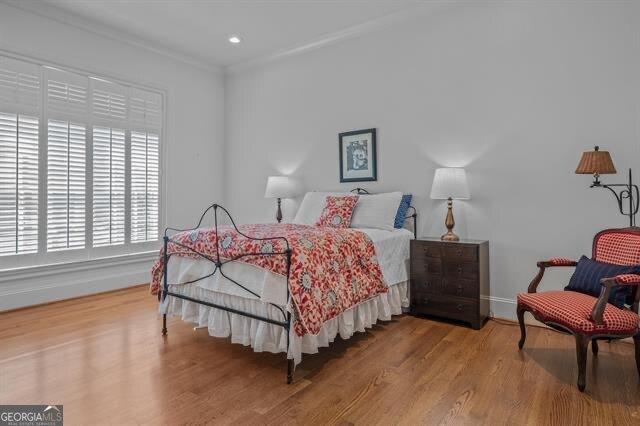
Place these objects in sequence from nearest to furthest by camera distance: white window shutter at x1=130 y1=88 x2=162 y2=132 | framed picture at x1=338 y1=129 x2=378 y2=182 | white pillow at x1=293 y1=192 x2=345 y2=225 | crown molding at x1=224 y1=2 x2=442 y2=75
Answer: crown molding at x1=224 y1=2 x2=442 y2=75, white pillow at x1=293 y1=192 x2=345 y2=225, framed picture at x1=338 y1=129 x2=378 y2=182, white window shutter at x1=130 y1=88 x2=162 y2=132

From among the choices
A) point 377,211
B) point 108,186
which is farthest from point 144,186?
point 377,211

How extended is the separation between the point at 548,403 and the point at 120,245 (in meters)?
4.42

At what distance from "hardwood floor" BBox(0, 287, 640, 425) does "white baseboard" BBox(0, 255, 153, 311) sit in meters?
0.56

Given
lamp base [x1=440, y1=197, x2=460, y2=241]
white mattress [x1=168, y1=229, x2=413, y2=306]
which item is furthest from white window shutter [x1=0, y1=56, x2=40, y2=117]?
lamp base [x1=440, y1=197, x2=460, y2=241]

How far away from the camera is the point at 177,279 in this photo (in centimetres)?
295

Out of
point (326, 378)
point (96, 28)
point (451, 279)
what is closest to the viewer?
point (326, 378)

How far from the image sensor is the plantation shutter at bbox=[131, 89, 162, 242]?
4.62 meters

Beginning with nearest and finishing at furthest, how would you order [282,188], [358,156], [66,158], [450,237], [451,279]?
[451,279]
[450,237]
[66,158]
[358,156]
[282,188]

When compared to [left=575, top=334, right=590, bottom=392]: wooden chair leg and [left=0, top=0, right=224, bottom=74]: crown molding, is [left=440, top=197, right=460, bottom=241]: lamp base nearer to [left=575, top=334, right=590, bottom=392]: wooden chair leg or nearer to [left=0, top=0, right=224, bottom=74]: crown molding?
[left=575, top=334, right=590, bottom=392]: wooden chair leg

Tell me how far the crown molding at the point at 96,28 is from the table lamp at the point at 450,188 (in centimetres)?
377

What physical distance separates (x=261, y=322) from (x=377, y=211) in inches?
69.0

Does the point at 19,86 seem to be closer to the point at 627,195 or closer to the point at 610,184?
the point at 610,184

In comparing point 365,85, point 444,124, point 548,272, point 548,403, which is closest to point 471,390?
point 548,403

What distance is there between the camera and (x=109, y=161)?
437cm
